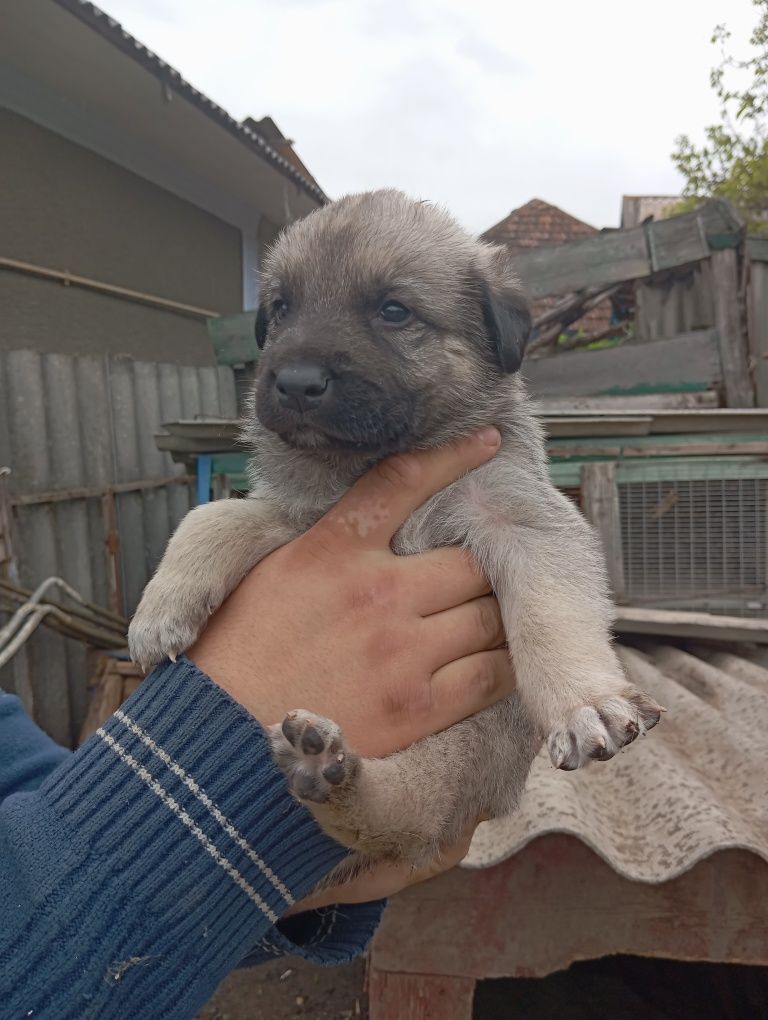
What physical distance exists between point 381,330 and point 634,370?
5.13m

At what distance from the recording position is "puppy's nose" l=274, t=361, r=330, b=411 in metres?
1.76

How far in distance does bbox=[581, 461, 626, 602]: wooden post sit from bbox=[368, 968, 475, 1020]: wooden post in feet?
10.3

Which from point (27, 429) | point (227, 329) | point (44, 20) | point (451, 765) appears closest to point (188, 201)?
point (227, 329)

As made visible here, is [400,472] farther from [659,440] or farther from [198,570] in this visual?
[659,440]

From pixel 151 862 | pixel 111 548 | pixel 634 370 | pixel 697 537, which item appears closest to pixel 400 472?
pixel 151 862

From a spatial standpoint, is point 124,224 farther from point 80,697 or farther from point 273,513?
point 273,513

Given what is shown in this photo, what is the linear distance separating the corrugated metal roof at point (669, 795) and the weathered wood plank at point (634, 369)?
3.14 m

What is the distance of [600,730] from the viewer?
1526 mm

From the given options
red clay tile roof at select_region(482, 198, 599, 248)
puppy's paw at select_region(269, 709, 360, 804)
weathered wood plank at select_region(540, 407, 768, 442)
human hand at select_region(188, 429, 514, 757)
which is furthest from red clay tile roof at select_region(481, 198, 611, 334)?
puppy's paw at select_region(269, 709, 360, 804)

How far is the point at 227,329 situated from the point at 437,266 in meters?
5.57

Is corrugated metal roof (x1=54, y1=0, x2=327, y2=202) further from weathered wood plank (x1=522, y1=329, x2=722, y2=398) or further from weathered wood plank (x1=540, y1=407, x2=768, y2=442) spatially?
weathered wood plank (x1=540, y1=407, x2=768, y2=442)

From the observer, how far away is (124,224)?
25.5 ft

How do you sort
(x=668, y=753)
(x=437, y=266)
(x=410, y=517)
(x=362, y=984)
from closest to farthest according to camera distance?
(x=410, y=517)
(x=437, y=266)
(x=668, y=753)
(x=362, y=984)

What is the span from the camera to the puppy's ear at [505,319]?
2.20 meters
